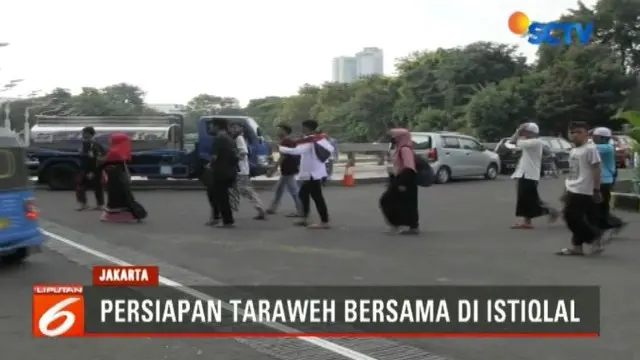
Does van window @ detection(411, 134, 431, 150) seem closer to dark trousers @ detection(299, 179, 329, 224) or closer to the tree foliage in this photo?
the tree foliage

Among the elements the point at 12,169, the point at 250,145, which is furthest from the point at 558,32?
the point at 12,169

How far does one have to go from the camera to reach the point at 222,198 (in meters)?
12.8

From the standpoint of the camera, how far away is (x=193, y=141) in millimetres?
23391

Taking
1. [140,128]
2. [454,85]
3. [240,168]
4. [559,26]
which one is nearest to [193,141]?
[140,128]

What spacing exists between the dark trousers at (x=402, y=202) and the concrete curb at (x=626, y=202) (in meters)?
5.52

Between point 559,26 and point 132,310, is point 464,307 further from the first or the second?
point 559,26

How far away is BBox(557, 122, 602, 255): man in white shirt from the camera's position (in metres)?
9.68

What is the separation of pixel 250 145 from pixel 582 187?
45.5 ft

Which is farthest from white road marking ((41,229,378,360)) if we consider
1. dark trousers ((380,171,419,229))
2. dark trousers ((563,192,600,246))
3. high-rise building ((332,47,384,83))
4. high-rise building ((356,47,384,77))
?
high-rise building ((356,47,384,77))

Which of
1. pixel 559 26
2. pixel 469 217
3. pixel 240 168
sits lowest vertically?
pixel 469 217

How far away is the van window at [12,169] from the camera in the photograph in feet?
28.9

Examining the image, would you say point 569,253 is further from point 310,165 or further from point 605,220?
point 310,165

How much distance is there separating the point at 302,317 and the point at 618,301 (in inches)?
115

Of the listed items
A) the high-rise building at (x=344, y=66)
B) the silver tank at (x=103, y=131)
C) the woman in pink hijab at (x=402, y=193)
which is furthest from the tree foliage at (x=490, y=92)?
the high-rise building at (x=344, y=66)
